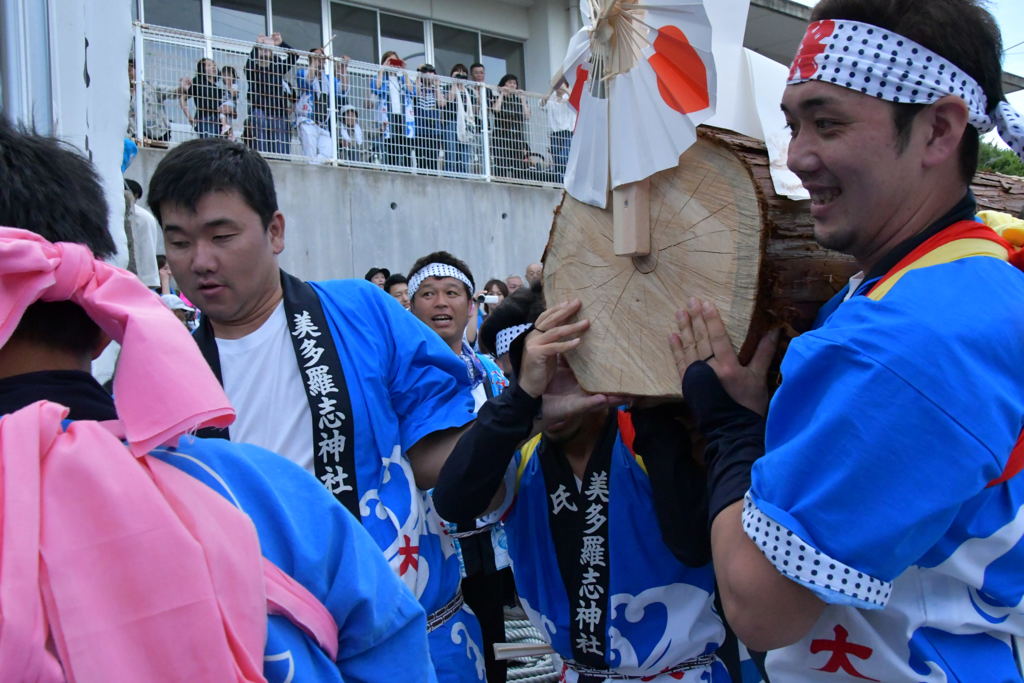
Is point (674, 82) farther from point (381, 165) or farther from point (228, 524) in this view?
point (381, 165)

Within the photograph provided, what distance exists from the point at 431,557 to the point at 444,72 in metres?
11.1

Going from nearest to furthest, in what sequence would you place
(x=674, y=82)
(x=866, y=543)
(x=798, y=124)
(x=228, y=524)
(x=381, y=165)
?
(x=228, y=524)
(x=866, y=543)
(x=798, y=124)
(x=674, y=82)
(x=381, y=165)

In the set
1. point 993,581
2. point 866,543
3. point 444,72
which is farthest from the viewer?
point 444,72

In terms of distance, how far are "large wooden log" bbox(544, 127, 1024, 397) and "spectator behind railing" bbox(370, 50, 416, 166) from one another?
8.56m

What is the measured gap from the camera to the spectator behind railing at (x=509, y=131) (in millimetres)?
10766

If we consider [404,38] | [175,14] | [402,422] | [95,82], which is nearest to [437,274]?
[95,82]

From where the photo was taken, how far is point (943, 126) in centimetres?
132

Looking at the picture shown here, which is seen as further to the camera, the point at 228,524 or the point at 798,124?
the point at 798,124

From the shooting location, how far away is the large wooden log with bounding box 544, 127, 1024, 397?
5.12 feet

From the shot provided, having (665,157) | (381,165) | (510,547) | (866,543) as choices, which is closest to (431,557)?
(510,547)

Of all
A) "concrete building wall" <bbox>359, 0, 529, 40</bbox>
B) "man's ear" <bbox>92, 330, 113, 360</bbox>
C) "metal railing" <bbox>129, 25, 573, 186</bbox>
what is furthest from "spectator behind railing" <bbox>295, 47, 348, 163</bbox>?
"man's ear" <bbox>92, 330, 113, 360</bbox>

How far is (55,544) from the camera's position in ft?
2.97

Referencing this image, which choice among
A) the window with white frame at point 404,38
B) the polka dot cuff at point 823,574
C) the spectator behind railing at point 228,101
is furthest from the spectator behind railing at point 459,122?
the polka dot cuff at point 823,574

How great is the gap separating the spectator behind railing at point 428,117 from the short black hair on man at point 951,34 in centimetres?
925
